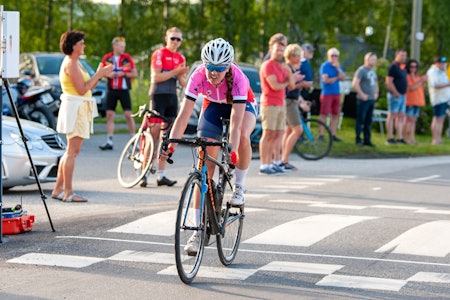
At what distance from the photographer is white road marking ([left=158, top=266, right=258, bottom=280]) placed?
31.0 feet

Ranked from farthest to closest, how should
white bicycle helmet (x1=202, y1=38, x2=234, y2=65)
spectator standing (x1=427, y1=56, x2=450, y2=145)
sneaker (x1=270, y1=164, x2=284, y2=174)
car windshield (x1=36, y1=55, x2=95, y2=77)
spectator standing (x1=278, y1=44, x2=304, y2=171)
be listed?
car windshield (x1=36, y1=55, x2=95, y2=77) < spectator standing (x1=427, y1=56, x2=450, y2=145) < spectator standing (x1=278, y1=44, x2=304, y2=171) < sneaker (x1=270, y1=164, x2=284, y2=174) < white bicycle helmet (x1=202, y1=38, x2=234, y2=65)

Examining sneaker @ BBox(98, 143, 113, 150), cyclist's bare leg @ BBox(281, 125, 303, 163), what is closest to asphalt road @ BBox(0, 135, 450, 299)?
cyclist's bare leg @ BBox(281, 125, 303, 163)

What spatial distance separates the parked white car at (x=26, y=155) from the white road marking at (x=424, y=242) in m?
4.80

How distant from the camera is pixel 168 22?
34312mm

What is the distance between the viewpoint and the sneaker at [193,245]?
9.09 meters

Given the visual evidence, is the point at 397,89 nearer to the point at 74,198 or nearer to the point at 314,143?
the point at 314,143

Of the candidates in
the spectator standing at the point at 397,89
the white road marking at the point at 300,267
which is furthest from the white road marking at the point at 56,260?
the spectator standing at the point at 397,89

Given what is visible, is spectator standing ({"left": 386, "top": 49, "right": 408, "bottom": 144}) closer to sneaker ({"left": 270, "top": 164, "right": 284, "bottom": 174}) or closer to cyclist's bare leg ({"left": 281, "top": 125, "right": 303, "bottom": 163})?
cyclist's bare leg ({"left": 281, "top": 125, "right": 303, "bottom": 163})

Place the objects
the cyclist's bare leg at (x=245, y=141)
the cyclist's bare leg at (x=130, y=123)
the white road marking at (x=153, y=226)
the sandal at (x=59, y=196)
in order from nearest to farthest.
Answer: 1. the cyclist's bare leg at (x=245, y=141)
2. the white road marking at (x=153, y=226)
3. the sandal at (x=59, y=196)
4. the cyclist's bare leg at (x=130, y=123)

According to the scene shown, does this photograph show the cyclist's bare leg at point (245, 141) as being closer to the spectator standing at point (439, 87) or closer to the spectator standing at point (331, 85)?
the spectator standing at point (331, 85)

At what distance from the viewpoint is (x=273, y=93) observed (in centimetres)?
1788

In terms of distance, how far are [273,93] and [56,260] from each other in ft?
27.3

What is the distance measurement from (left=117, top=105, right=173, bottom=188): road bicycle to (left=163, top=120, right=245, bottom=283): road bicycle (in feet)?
19.2

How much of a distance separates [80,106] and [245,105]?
14.6 feet
